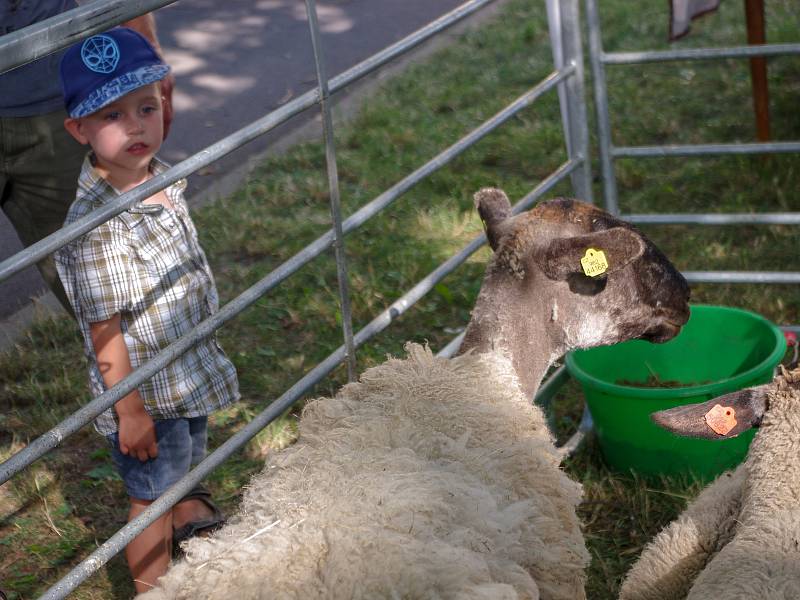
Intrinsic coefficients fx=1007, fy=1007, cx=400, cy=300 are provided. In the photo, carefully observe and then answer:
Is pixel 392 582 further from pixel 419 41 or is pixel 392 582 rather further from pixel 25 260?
pixel 419 41

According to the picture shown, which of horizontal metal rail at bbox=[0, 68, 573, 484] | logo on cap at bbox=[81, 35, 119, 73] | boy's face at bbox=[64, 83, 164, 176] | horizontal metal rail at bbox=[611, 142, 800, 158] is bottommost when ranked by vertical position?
horizontal metal rail at bbox=[611, 142, 800, 158]

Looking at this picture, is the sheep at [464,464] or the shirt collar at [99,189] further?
the shirt collar at [99,189]

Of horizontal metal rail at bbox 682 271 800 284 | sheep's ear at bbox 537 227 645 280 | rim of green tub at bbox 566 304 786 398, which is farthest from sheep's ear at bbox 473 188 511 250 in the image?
horizontal metal rail at bbox 682 271 800 284

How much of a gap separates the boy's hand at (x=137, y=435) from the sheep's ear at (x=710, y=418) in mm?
1352

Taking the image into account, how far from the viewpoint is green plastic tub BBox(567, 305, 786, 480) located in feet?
10.9

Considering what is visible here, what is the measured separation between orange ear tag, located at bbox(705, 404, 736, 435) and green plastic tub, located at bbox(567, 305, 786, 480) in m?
0.75

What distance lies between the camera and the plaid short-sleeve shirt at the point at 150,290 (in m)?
2.65

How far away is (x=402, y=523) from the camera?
1.88 metres

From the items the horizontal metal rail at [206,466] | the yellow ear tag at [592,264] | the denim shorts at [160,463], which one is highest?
the yellow ear tag at [592,264]

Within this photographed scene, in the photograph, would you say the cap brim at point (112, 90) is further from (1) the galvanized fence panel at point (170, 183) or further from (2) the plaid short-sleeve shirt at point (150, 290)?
(1) the galvanized fence panel at point (170, 183)

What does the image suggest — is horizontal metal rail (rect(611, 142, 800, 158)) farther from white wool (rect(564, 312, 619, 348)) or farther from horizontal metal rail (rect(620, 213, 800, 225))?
white wool (rect(564, 312, 619, 348))

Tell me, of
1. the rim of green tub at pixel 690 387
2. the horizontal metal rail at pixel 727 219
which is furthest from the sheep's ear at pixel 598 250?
the horizontal metal rail at pixel 727 219

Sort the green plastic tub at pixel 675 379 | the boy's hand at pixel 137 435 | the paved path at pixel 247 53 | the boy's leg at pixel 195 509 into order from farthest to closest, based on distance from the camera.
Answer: the paved path at pixel 247 53, the green plastic tub at pixel 675 379, the boy's leg at pixel 195 509, the boy's hand at pixel 137 435

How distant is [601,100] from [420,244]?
172 cm
